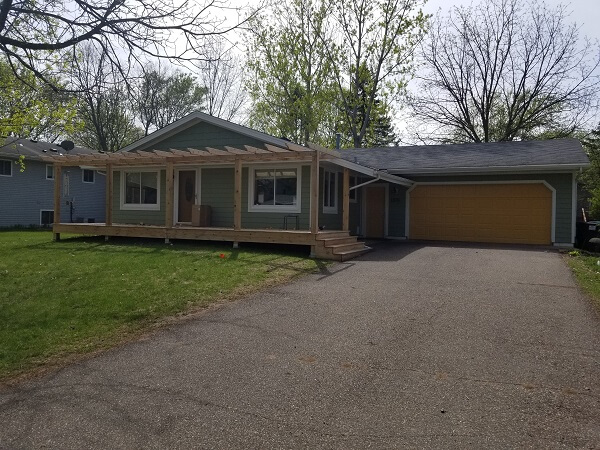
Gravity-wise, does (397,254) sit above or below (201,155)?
below

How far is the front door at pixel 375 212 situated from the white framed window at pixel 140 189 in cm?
758

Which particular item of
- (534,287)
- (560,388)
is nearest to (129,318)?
(560,388)

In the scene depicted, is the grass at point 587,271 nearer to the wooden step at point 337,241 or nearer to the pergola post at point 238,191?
the wooden step at point 337,241

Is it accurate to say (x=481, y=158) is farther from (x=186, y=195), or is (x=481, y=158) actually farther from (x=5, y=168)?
(x=5, y=168)

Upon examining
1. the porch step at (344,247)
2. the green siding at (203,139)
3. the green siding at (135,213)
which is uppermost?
the green siding at (203,139)

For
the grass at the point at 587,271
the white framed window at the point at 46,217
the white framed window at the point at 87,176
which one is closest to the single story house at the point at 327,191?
the grass at the point at 587,271

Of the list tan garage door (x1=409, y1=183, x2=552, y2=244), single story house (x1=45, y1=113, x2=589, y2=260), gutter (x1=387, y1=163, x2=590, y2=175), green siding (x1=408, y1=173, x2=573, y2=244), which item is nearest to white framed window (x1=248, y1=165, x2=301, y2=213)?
single story house (x1=45, y1=113, x2=589, y2=260)

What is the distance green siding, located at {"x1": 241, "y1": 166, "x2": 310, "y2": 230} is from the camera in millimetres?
14133

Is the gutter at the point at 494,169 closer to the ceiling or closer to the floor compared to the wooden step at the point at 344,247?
closer to the ceiling

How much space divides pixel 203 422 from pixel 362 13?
1038 inches

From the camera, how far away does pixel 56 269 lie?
9586 mm

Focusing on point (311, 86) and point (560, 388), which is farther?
point (311, 86)

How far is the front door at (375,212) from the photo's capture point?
59.5 ft

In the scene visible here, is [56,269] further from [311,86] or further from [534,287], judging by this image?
[311,86]
